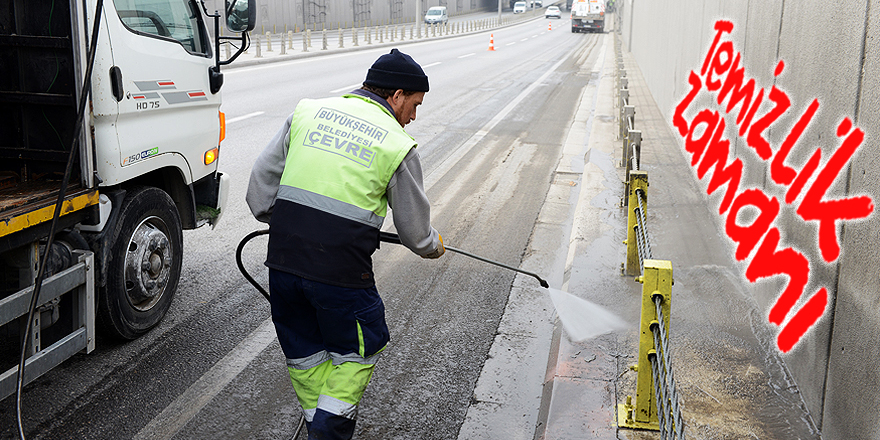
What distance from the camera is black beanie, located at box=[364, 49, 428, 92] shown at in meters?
2.97

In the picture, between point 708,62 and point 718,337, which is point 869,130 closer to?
point 718,337

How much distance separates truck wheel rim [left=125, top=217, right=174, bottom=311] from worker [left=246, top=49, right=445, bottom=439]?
70.5 inches

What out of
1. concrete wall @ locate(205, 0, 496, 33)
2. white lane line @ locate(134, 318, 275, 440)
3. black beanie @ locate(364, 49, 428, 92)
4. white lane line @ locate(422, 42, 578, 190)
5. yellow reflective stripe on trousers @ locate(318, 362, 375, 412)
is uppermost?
concrete wall @ locate(205, 0, 496, 33)

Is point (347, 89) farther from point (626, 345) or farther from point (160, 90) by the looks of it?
point (626, 345)

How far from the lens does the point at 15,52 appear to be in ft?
13.0

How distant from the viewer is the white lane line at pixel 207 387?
12.2ft

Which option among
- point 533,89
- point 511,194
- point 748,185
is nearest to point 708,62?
point 511,194

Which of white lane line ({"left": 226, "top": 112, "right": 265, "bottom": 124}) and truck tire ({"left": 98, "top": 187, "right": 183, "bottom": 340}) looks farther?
white lane line ({"left": 226, "top": 112, "right": 265, "bottom": 124})

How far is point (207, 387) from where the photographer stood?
4145 millimetres

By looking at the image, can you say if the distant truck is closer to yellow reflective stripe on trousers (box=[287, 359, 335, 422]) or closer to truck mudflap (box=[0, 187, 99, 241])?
truck mudflap (box=[0, 187, 99, 241])

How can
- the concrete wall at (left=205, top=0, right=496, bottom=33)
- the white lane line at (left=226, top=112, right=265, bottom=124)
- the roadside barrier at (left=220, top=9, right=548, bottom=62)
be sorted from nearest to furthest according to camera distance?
the white lane line at (left=226, top=112, right=265, bottom=124), the roadside barrier at (left=220, top=9, right=548, bottom=62), the concrete wall at (left=205, top=0, right=496, bottom=33)

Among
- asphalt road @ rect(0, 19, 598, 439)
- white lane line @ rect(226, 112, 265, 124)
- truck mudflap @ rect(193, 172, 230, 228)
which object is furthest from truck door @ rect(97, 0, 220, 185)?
white lane line @ rect(226, 112, 265, 124)

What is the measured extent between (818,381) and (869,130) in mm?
1250

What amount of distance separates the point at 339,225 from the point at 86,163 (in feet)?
6.12
